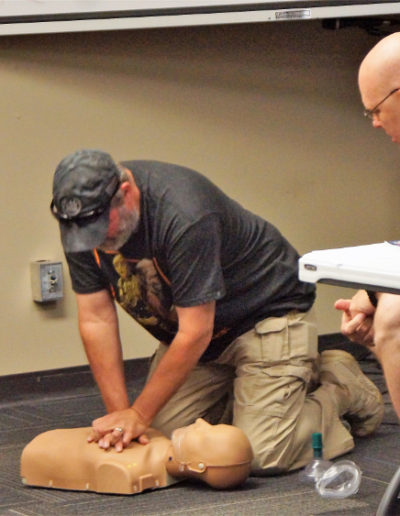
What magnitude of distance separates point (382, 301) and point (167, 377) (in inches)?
28.2

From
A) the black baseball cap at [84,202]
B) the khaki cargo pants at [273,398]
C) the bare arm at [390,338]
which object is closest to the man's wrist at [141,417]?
the khaki cargo pants at [273,398]

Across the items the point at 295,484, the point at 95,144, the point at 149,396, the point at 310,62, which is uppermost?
the point at 310,62

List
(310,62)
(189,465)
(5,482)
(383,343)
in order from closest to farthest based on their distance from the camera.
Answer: (383,343)
(189,465)
(5,482)
(310,62)

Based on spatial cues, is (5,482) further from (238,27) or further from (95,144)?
(238,27)

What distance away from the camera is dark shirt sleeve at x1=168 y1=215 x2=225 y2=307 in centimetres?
259

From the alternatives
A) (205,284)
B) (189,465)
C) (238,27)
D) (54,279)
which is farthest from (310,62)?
(189,465)

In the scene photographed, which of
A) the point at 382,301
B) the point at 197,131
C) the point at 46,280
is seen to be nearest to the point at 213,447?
the point at 382,301

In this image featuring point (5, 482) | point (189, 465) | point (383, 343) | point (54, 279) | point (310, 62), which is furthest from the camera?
point (310, 62)

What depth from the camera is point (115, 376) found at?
278 cm

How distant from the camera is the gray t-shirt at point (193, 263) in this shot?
8.54 ft

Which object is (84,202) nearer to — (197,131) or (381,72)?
(381,72)

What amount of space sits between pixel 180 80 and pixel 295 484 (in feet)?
5.48

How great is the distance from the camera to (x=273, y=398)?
2.82 metres

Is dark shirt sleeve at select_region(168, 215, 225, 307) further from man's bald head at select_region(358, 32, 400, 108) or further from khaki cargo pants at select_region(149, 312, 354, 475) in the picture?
man's bald head at select_region(358, 32, 400, 108)
